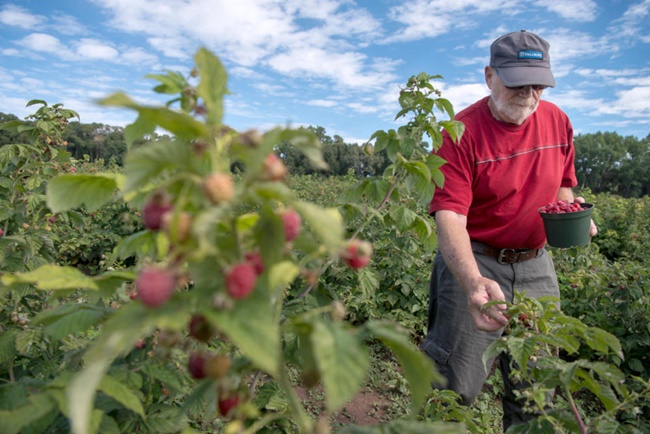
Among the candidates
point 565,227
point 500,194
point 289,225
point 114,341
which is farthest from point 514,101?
point 114,341

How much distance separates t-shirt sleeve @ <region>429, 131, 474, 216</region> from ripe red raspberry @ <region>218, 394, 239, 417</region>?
2.34 m

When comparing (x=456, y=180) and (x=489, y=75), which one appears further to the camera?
(x=489, y=75)

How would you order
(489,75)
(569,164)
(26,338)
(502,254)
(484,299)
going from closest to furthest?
(26,338) < (484,299) < (502,254) < (489,75) < (569,164)

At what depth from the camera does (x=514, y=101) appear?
9.93ft

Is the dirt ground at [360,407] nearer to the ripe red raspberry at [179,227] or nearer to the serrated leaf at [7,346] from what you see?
the serrated leaf at [7,346]

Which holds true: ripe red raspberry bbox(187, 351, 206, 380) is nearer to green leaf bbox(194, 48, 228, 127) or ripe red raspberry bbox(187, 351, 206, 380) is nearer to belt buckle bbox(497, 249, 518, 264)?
green leaf bbox(194, 48, 228, 127)

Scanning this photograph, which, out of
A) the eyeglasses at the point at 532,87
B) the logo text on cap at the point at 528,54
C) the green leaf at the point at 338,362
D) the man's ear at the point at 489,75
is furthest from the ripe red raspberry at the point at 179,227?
the man's ear at the point at 489,75

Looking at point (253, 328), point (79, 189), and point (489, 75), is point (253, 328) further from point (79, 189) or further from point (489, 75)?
point (489, 75)

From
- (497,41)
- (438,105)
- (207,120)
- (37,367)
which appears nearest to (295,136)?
(207,120)

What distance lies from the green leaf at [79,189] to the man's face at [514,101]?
9.12ft

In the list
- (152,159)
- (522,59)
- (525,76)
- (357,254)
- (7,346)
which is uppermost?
(522,59)

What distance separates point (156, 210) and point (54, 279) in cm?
36

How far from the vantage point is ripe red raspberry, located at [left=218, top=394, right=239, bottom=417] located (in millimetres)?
702

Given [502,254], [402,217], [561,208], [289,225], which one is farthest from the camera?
[502,254]
